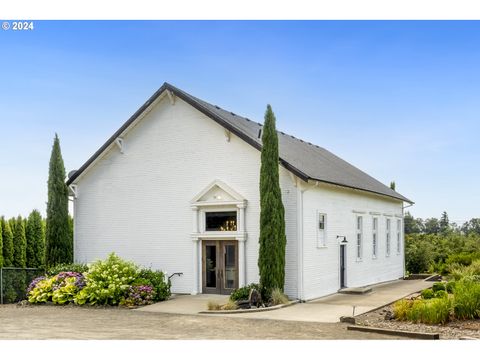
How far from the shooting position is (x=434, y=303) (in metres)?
13.7

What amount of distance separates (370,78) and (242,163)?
5.34 metres

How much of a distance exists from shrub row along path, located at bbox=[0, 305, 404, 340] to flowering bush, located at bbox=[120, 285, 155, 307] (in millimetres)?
953

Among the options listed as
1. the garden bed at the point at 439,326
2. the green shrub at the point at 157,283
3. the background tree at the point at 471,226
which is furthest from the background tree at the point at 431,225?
the garden bed at the point at 439,326

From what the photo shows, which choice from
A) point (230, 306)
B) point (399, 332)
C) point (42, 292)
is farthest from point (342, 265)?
point (42, 292)

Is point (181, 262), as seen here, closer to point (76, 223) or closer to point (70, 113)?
point (76, 223)

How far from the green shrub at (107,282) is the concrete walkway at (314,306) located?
3.96ft

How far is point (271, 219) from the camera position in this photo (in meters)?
18.1

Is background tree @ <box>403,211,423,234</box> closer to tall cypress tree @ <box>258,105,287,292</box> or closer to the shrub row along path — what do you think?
tall cypress tree @ <box>258,105,287,292</box>

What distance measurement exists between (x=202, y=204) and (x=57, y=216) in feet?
20.3

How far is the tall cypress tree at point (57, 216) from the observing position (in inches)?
885

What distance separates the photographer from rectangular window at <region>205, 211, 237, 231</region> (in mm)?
20344

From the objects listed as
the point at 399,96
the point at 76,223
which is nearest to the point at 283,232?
the point at 399,96

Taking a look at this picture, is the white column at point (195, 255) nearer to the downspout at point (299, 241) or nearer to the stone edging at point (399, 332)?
the downspout at point (299, 241)

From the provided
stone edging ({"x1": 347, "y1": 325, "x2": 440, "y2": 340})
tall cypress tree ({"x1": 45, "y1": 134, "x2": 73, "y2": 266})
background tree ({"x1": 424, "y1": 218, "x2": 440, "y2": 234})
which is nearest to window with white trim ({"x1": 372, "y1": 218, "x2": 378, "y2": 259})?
tall cypress tree ({"x1": 45, "y1": 134, "x2": 73, "y2": 266})
